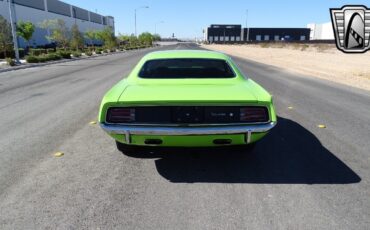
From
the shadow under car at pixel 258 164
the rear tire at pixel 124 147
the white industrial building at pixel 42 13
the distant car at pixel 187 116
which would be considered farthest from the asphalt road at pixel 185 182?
the white industrial building at pixel 42 13

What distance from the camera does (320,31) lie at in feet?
476

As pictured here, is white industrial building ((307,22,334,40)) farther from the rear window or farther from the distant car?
the distant car

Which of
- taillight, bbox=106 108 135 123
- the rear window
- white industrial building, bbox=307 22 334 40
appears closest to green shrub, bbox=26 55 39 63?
the rear window

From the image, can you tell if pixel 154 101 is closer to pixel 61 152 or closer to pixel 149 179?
pixel 149 179

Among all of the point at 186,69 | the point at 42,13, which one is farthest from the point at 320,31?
the point at 186,69

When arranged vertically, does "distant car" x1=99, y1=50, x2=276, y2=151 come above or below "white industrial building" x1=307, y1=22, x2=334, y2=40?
below

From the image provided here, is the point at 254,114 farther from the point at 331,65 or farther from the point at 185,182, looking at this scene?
the point at 331,65

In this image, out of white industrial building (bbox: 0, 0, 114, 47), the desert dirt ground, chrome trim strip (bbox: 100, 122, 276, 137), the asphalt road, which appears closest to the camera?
the asphalt road

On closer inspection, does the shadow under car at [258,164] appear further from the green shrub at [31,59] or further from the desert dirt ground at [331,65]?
the green shrub at [31,59]

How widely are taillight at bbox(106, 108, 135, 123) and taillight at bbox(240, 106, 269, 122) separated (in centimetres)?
125

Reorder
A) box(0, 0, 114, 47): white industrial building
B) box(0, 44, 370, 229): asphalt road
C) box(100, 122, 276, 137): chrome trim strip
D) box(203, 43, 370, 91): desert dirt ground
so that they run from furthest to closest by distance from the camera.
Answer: box(0, 0, 114, 47): white industrial building
box(203, 43, 370, 91): desert dirt ground
box(100, 122, 276, 137): chrome trim strip
box(0, 44, 370, 229): asphalt road

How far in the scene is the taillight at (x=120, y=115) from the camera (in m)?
3.57

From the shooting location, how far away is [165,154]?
4523 millimetres

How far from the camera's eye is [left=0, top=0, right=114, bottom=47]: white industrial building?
2261 inches
